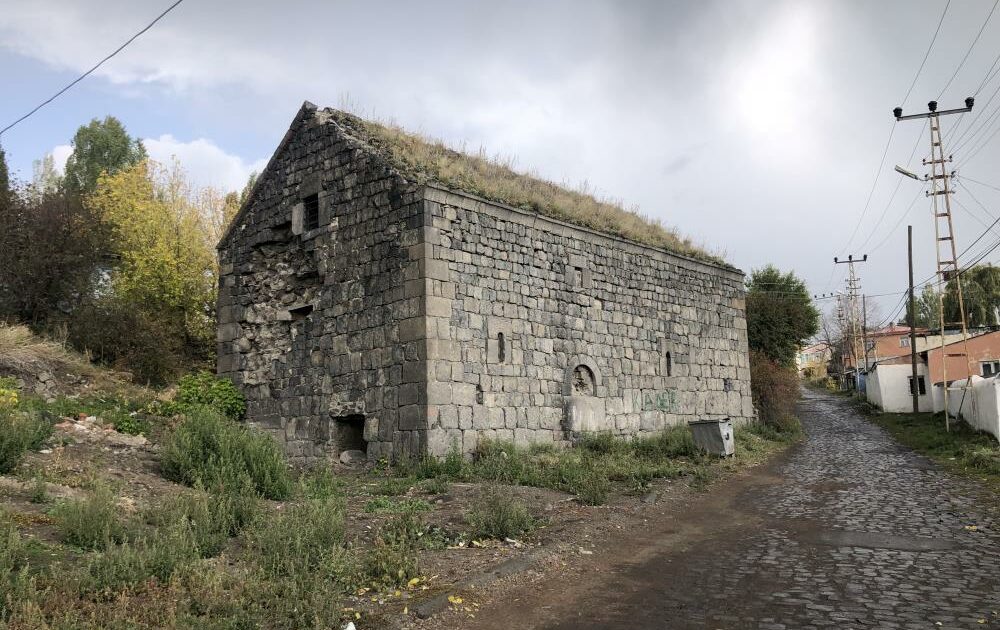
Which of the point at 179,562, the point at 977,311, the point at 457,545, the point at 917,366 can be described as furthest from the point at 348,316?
the point at 977,311

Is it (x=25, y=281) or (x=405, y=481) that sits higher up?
(x=25, y=281)

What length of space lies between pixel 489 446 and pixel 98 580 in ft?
25.3

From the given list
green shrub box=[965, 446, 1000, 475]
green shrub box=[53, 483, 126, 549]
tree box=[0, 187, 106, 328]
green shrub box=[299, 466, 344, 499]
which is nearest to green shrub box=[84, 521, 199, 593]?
green shrub box=[53, 483, 126, 549]

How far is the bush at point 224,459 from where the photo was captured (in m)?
9.36

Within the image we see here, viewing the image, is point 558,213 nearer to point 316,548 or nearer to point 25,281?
point 316,548

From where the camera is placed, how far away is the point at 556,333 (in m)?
14.8

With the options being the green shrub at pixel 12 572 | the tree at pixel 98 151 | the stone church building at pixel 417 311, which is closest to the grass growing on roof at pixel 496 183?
the stone church building at pixel 417 311

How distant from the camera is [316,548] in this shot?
6613 mm

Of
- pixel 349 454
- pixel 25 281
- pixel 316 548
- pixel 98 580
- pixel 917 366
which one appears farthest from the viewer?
pixel 917 366

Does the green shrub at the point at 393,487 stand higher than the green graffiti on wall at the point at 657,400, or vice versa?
the green graffiti on wall at the point at 657,400

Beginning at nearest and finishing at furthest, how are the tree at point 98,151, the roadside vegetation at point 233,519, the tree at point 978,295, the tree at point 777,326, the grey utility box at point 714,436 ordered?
the roadside vegetation at point 233,519, the grey utility box at point 714,436, the tree at point 777,326, the tree at point 98,151, the tree at point 978,295

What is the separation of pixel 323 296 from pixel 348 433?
2.73 meters

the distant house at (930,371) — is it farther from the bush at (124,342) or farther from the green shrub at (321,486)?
the bush at (124,342)

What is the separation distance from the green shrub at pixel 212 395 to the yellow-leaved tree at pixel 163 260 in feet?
22.6
